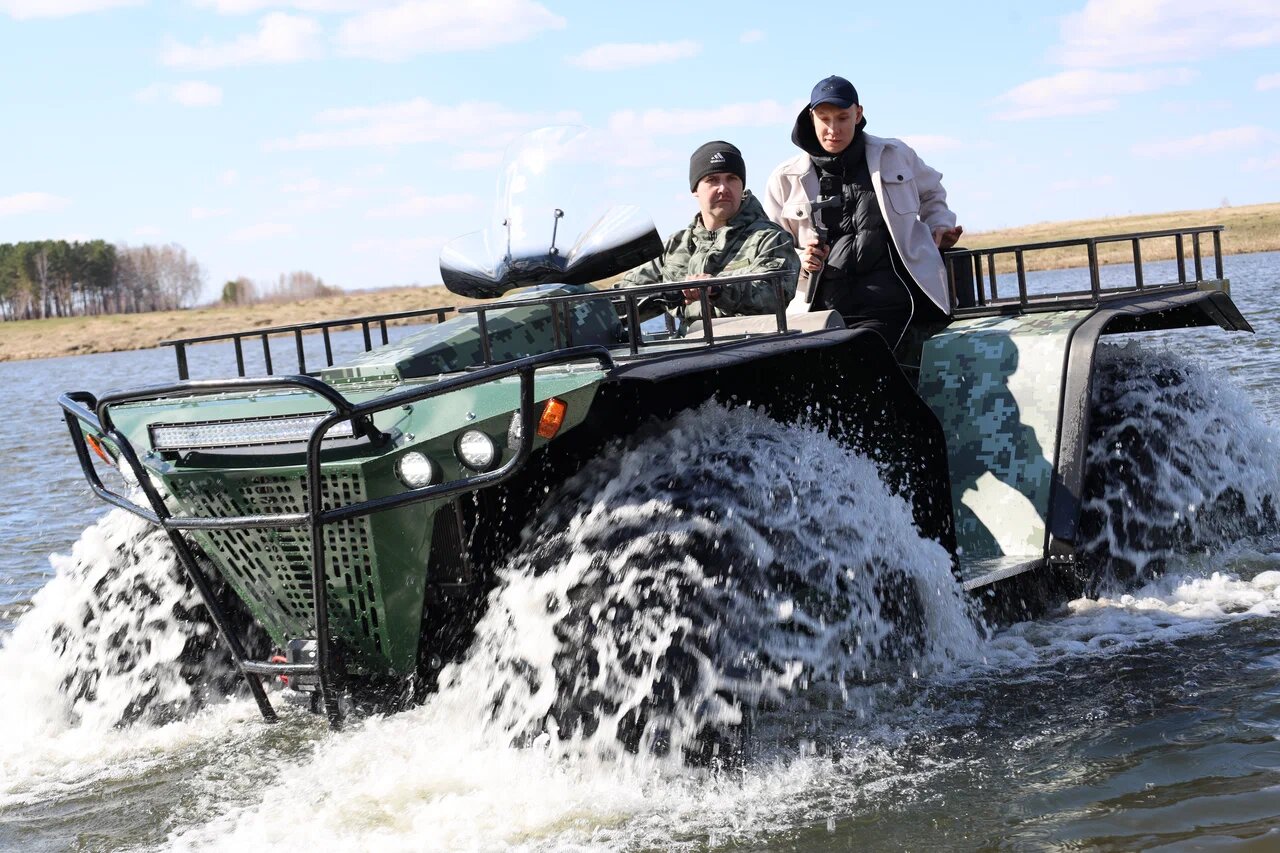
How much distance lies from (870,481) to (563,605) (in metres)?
1.31

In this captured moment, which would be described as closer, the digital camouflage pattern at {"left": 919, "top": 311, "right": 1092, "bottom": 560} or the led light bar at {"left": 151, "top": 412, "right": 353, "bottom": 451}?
the led light bar at {"left": 151, "top": 412, "right": 353, "bottom": 451}

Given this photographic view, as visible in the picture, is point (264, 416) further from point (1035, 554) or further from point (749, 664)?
point (1035, 554)

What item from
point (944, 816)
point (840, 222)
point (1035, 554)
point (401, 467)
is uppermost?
point (840, 222)

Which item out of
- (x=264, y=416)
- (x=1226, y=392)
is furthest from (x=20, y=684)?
(x=1226, y=392)

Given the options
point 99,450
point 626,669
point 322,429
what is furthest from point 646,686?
Result: point 99,450

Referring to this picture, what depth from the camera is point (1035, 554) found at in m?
5.37

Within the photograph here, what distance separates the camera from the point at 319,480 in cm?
395

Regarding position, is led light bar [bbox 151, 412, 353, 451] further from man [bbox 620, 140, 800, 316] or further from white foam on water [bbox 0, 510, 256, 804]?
man [bbox 620, 140, 800, 316]

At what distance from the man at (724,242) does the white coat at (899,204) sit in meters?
0.11

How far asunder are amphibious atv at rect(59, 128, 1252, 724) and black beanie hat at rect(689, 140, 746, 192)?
65 centimetres

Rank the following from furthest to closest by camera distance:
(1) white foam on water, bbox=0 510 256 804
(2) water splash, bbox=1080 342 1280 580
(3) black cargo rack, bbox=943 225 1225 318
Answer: (3) black cargo rack, bbox=943 225 1225 318 → (2) water splash, bbox=1080 342 1280 580 → (1) white foam on water, bbox=0 510 256 804

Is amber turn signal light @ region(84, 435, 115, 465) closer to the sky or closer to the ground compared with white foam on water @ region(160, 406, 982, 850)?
closer to the sky

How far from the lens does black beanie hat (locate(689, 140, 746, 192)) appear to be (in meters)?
6.23

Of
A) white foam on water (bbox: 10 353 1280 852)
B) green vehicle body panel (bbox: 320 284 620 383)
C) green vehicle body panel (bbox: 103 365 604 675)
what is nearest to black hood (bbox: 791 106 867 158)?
green vehicle body panel (bbox: 320 284 620 383)
